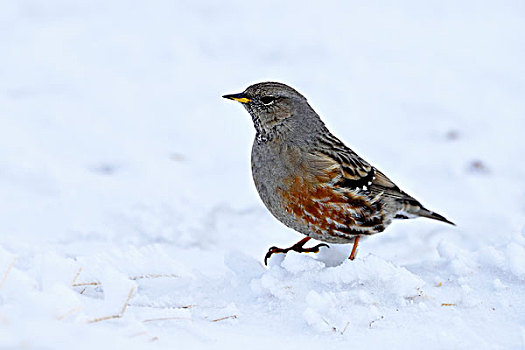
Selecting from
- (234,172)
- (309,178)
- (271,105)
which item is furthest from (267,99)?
(234,172)

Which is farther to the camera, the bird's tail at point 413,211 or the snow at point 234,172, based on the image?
the bird's tail at point 413,211

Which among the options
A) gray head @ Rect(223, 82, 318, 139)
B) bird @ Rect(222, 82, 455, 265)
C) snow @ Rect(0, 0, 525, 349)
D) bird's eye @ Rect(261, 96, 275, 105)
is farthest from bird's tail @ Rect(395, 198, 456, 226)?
bird's eye @ Rect(261, 96, 275, 105)

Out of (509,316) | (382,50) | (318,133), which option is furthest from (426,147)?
(509,316)

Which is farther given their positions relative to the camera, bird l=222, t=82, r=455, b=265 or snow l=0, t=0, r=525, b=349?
bird l=222, t=82, r=455, b=265

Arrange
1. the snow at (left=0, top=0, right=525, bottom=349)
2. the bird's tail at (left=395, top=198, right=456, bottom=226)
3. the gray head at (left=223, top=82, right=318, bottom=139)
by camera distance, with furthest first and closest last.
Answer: the bird's tail at (left=395, top=198, right=456, bottom=226)
the gray head at (left=223, top=82, right=318, bottom=139)
the snow at (left=0, top=0, right=525, bottom=349)

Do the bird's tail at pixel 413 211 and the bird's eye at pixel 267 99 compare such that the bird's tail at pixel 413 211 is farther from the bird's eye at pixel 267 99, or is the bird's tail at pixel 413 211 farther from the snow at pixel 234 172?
the bird's eye at pixel 267 99

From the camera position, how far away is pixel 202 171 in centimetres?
725

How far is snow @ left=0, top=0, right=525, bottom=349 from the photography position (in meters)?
3.29

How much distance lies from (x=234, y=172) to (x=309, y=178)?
3.05m

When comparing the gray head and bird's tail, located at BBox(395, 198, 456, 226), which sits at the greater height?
the gray head

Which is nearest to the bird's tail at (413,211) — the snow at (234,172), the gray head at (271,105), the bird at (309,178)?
the bird at (309,178)

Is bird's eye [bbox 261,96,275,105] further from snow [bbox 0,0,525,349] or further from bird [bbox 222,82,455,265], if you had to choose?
snow [bbox 0,0,525,349]

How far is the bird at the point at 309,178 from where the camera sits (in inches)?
169

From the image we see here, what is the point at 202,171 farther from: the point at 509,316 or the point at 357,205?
the point at 509,316
